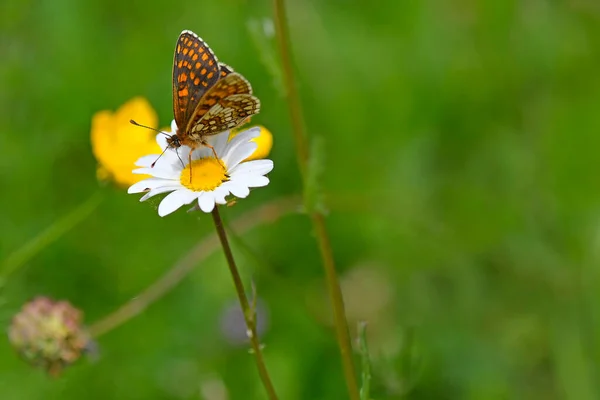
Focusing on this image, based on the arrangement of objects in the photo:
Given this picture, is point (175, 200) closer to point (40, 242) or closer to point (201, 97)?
point (201, 97)

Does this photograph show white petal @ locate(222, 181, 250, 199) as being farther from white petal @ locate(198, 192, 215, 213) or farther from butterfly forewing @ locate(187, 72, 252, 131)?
butterfly forewing @ locate(187, 72, 252, 131)

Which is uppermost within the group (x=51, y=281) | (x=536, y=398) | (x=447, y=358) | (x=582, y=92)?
(x=582, y=92)

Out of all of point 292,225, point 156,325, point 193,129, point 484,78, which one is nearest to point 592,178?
point 484,78

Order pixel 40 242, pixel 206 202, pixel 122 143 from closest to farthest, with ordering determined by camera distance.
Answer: pixel 206 202
pixel 40 242
pixel 122 143

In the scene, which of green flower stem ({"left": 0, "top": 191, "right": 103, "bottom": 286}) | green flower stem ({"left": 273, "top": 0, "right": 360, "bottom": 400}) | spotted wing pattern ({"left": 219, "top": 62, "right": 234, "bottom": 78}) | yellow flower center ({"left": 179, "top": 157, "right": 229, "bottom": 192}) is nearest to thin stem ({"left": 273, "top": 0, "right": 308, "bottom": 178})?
green flower stem ({"left": 273, "top": 0, "right": 360, "bottom": 400})

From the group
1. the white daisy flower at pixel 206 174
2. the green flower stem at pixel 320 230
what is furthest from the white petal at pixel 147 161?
the green flower stem at pixel 320 230

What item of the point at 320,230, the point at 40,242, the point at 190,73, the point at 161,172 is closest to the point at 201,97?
the point at 190,73

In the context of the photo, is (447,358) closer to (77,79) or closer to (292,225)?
(292,225)

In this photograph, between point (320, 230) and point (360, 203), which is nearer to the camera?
point (320, 230)
